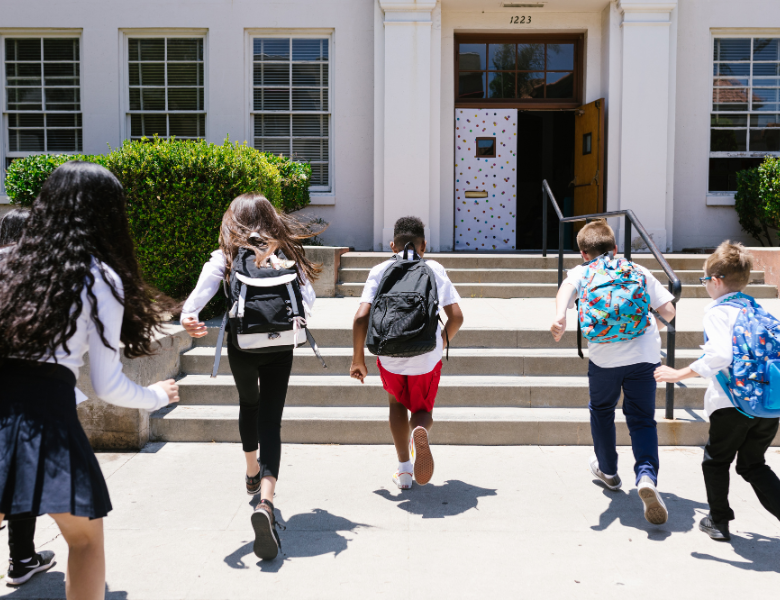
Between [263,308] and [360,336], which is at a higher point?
[263,308]

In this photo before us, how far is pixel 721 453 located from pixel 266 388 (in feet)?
7.67

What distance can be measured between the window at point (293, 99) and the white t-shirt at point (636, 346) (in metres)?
8.02

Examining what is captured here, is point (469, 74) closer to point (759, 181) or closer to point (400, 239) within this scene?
point (759, 181)

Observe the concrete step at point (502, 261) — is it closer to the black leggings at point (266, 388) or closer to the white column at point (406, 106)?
the white column at point (406, 106)

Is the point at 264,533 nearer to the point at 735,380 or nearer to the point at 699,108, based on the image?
the point at 735,380

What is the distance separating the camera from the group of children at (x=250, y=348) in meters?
2.29

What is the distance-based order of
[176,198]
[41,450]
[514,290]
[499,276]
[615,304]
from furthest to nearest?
[499,276] < [514,290] < [176,198] < [615,304] < [41,450]

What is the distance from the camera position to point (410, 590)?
10.3ft

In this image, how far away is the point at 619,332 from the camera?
390cm

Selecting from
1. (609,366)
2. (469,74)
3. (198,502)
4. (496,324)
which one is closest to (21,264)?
(198,502)

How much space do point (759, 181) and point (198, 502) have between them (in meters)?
9.62

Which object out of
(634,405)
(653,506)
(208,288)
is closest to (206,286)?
(208,288)

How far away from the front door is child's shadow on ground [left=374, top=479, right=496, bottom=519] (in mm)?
7609

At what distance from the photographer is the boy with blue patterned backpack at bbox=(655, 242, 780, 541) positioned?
333cm
